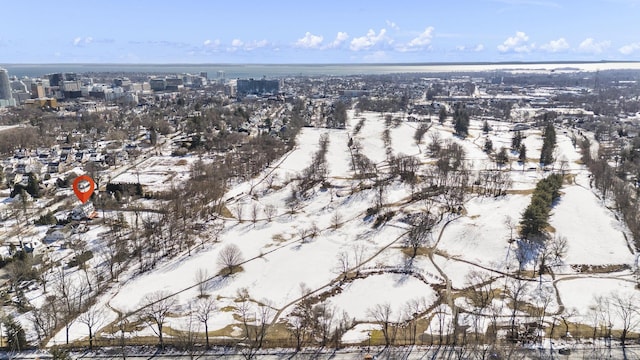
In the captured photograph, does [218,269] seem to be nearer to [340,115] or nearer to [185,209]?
[185,209]

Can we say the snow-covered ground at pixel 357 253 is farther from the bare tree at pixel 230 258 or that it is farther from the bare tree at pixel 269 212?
the bare tree at pixel 230 258

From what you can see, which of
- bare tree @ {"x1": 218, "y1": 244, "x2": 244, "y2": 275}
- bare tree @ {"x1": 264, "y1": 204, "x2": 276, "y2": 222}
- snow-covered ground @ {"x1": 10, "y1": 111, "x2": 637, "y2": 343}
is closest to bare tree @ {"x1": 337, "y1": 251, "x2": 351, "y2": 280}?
snow-covered ground @ {"x1": 10, "y1": 111, "x2": 637, "y2": 343}

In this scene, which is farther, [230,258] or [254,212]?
[254,212]

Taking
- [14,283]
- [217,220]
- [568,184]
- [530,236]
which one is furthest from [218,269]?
[568,184]

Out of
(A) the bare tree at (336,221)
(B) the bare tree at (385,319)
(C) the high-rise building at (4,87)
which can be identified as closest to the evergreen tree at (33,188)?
(A) the bare tree at (336,221)

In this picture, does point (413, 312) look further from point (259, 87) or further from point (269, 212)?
point (259, 87)

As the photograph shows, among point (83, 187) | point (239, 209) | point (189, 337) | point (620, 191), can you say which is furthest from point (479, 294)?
point (83, 187)

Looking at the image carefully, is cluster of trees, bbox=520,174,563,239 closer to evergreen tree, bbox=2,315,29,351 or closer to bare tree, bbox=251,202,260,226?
bare tree, bbox=251,202,260,226
